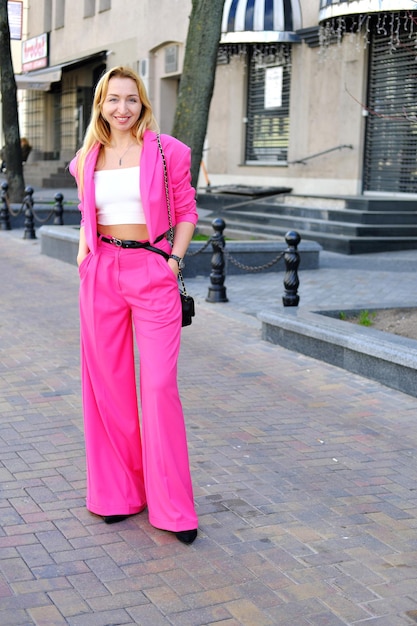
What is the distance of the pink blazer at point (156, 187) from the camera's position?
168 inches

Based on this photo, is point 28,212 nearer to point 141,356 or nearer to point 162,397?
point 141,356

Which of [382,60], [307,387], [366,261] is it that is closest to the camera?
[307,387]

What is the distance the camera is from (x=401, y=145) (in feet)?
60.7

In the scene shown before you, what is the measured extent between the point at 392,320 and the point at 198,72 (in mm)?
5675

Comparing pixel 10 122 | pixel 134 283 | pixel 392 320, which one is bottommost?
pixel 392 320

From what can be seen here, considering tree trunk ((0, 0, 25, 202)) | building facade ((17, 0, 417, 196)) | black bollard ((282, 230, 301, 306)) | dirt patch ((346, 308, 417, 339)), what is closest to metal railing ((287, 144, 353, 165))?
building facade ((17, 0, 417, 196))

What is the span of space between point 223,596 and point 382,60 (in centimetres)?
1649

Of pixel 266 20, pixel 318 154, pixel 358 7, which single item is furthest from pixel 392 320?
pixel 266 20

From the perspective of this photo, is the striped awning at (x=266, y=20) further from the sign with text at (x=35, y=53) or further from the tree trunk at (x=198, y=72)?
the sign with text at (x=35, y=53)

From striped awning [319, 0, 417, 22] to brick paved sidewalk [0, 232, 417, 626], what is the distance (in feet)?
34.8

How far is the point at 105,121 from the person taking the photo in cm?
441

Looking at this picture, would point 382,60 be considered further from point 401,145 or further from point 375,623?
point 375,623

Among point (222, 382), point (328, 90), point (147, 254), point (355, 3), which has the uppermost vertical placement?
point (355, 3)

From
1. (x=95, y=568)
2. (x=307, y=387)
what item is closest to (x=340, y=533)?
(x=95, y=568)
